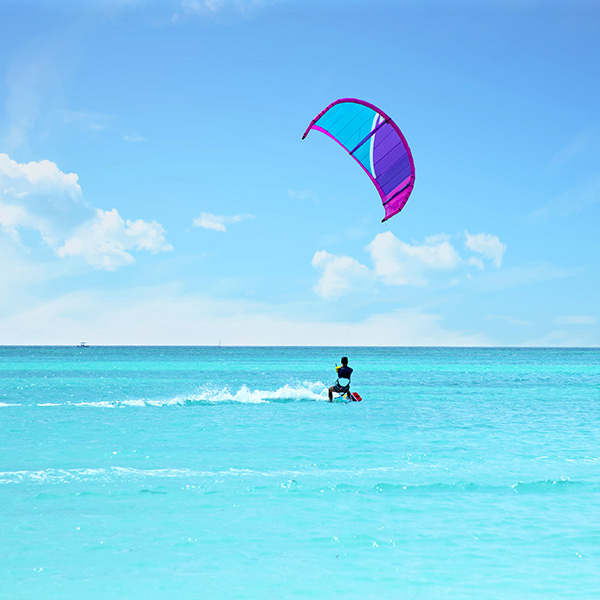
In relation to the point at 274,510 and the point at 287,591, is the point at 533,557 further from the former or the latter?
the point at 274,510

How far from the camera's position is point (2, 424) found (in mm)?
18766

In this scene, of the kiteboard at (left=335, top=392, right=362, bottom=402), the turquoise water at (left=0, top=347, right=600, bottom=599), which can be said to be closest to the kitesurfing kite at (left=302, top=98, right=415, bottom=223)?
the turquoise water at (left=0, top=347, right=600, bottom=599)

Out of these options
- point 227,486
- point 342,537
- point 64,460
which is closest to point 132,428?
point 64,460

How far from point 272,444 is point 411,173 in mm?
6515

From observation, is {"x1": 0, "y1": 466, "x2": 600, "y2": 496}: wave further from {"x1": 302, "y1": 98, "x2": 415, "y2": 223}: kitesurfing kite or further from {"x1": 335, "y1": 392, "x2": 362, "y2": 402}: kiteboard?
{"x1": 335, "y1": 392, "x2": 362, "y2": 402}: kiteboard

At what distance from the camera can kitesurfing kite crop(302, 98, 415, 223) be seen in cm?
1407

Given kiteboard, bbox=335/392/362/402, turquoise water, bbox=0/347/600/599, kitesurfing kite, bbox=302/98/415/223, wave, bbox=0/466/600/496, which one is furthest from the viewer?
kiteboard, bbox=335/392/362/402

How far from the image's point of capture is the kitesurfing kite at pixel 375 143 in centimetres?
1407

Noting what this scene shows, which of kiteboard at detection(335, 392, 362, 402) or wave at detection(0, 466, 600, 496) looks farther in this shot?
kiteboard at detection(335, 392, 362, 402)

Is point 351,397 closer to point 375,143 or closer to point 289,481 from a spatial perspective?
point 375,143

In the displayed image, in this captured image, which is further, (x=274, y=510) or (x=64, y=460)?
(x=64, y=460)

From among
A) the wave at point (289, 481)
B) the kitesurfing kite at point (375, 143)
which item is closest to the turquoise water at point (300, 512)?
the wave at point (289, 481)

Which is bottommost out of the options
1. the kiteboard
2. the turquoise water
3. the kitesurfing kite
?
the turquoise water

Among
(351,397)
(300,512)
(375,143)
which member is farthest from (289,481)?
(351,397)
